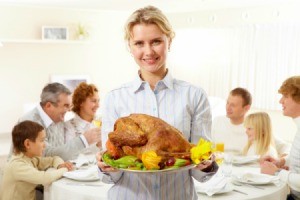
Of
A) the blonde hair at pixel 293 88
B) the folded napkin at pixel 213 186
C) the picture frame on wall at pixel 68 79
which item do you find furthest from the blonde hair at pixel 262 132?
the picture frame on wall at pixel 68 79

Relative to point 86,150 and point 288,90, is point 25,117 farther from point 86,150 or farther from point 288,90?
point 288,90

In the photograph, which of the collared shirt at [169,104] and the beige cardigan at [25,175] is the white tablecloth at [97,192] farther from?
the collared shirt at [169,104]

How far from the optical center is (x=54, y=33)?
6.11 m

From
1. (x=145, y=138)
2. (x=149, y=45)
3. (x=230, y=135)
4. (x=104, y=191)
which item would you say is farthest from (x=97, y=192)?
(x=230, y=135)

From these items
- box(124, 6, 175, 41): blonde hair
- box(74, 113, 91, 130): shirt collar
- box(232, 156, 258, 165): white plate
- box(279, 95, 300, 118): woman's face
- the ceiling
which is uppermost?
the ceiling

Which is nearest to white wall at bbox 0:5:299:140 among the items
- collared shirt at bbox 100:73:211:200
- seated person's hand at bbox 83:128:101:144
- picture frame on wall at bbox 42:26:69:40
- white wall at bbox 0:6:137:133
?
white wall at bbox 0:6:137:133

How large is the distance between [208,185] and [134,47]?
1.09 meters

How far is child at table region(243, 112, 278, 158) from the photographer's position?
131 inches

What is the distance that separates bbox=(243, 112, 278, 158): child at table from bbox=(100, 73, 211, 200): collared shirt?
1.96 metres

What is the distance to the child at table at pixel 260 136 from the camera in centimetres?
332

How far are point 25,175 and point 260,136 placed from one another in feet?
5.91

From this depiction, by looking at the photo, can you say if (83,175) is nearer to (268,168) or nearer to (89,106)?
(268,168)

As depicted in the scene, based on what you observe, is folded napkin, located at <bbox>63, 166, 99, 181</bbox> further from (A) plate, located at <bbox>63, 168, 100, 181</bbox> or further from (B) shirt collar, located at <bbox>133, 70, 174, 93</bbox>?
(B) shirt collar, located at <bbox>133, 70, 174, 93</bbox>

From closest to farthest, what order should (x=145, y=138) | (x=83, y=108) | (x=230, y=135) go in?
(x=145, y=138) < (x=83, y=108) < (x=230, y=135)
